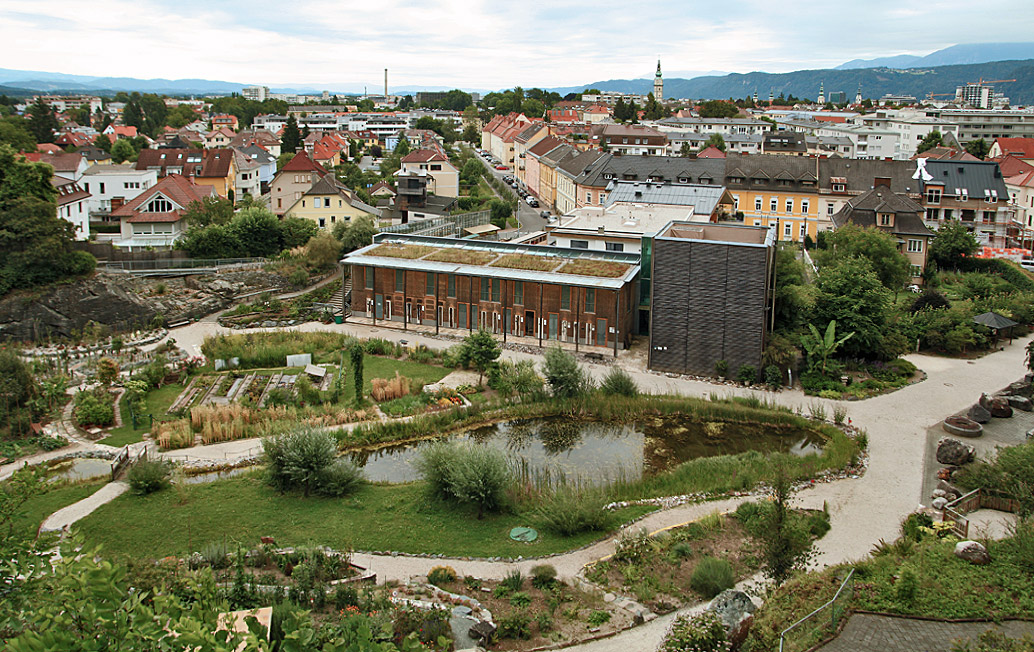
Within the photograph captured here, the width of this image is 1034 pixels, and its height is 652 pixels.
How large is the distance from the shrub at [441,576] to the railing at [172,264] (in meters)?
25.2

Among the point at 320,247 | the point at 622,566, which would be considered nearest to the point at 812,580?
the point at 622,566

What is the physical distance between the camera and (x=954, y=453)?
56.2ft

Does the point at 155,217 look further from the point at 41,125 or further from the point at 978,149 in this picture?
the point at 978,149

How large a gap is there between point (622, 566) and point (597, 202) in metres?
33.4

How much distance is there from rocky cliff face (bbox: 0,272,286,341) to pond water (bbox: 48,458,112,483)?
1181 centimetres

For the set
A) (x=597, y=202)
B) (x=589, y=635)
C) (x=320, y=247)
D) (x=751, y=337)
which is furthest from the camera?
(x=597, y=202)

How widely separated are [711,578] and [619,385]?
10.3m

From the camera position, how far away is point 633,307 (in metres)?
27.9

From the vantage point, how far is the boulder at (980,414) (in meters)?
19.8

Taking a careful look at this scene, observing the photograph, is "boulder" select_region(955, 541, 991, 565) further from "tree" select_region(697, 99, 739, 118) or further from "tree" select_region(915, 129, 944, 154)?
"tree" select_region(697, 99, 739, 118)

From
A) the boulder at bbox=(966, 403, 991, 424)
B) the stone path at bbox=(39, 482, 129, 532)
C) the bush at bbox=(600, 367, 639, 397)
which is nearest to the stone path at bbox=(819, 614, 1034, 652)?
the boulder at bbox=(966, 403, 991, 424)

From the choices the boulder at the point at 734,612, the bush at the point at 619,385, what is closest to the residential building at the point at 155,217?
the bush at the point at 619,385

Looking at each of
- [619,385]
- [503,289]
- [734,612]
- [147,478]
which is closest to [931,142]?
[503,289]

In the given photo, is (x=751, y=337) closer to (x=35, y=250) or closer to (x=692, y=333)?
(x=692, y=333)
